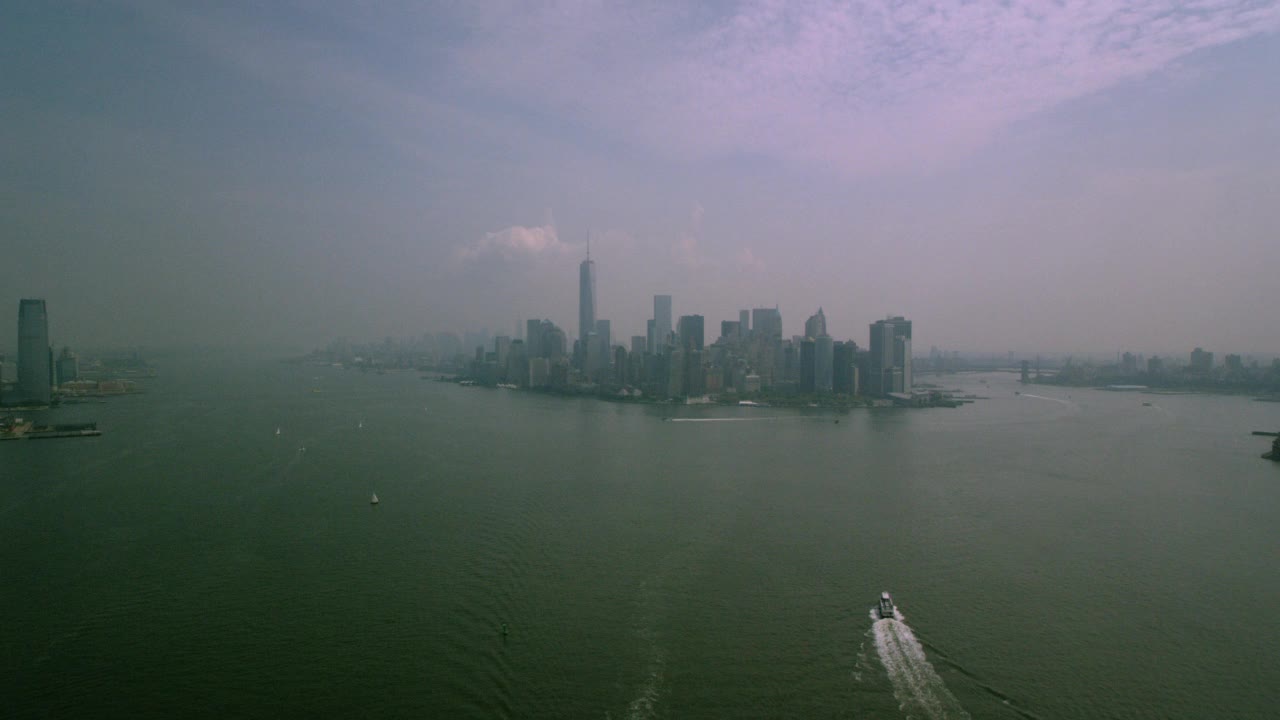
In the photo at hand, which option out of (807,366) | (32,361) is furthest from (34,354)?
(807,366)

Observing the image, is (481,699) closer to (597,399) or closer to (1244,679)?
(1244,679)

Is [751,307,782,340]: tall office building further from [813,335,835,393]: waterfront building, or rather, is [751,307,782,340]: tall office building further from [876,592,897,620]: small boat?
[876,592,897,620]: small boat

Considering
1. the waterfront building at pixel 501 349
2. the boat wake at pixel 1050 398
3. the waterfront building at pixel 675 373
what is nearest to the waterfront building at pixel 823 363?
the waterfront building at pixel 675 373

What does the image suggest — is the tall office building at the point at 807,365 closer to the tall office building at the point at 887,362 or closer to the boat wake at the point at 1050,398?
the tall office building at the point at 887,362

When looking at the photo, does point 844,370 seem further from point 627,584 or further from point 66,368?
point 66,368

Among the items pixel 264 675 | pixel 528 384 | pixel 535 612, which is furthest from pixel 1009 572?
pixel 528 384

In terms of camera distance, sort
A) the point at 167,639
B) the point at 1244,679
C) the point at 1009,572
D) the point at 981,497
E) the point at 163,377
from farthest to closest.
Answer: the point at 163,377 → the point at 981,497 → the point at 1009,572 → the point at 167,639 → the point at 1244,679
